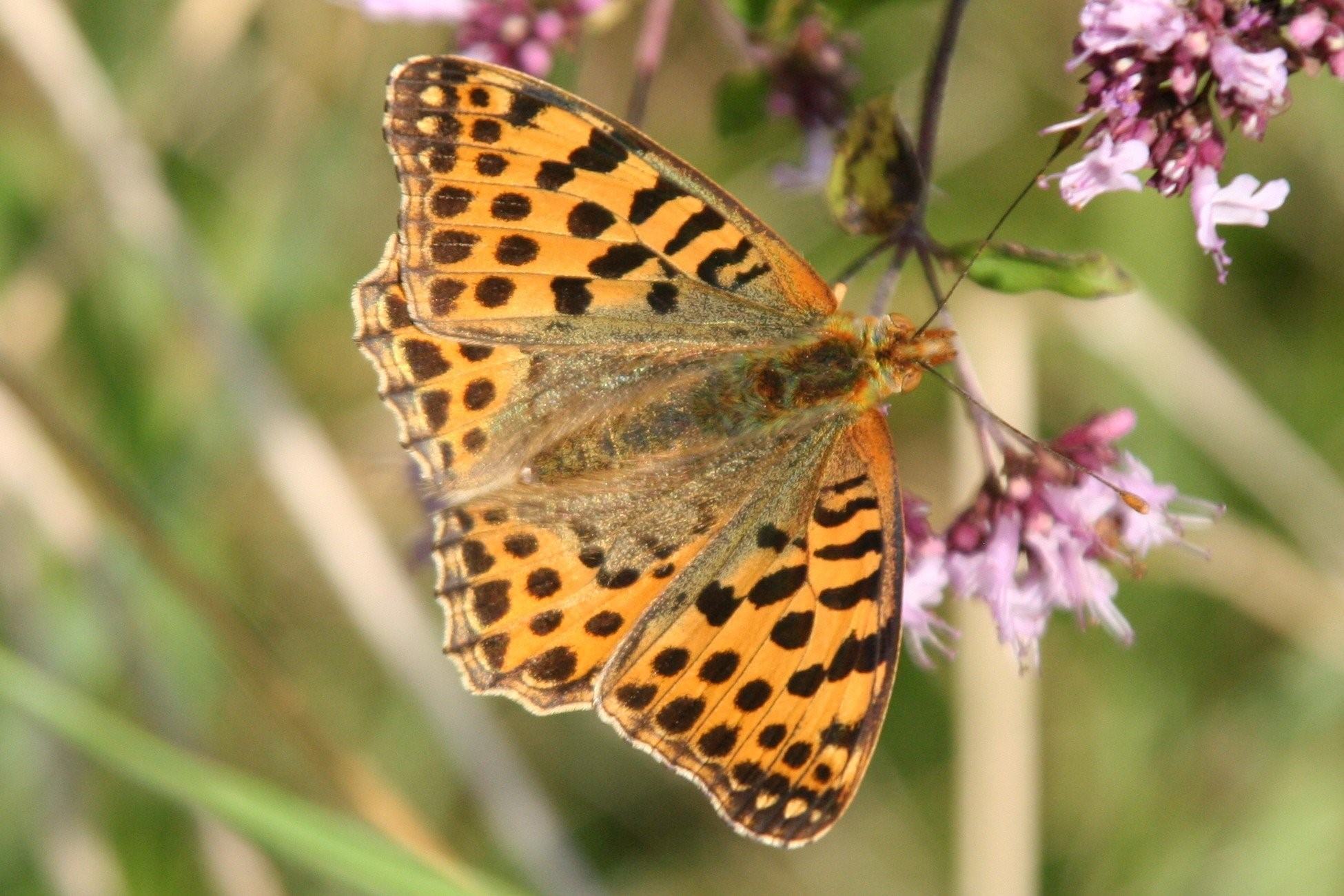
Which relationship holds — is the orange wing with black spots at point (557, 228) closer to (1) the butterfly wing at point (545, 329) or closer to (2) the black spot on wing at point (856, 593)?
(1) the butterfly wing at point (545, 329)

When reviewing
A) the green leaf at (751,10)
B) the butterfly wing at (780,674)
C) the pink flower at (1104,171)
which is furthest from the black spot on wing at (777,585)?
the green leaf at (751,10)

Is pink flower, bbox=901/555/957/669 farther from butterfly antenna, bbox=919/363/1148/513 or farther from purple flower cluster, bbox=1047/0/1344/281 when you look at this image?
purple flower cluster, bbox=1047/0/1344/281

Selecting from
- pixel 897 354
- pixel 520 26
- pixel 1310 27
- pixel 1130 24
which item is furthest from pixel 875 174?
pixel 520 26

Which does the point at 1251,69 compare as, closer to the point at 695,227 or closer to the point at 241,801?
the point at 695,227

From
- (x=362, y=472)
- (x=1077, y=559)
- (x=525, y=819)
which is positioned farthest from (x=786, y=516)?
(x=362, y=472)

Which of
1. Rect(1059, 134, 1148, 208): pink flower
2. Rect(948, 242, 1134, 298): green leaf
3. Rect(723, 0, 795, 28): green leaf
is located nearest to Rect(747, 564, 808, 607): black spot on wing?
Rect(948, 242, 1134, 298): green leaf

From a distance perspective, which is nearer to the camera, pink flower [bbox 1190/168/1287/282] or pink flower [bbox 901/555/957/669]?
pink flower [bbox 1190/168/1287/282]
